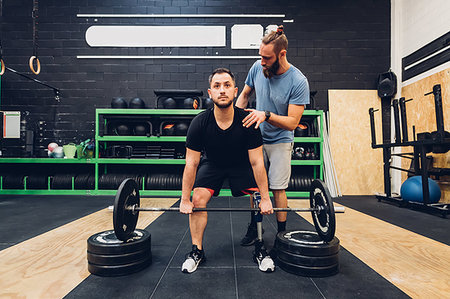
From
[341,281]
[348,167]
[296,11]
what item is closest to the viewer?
[341,281]

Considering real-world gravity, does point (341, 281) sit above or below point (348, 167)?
below

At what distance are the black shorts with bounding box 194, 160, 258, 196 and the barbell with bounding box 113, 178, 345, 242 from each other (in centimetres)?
20

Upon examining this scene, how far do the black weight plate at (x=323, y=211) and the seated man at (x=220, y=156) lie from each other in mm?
327

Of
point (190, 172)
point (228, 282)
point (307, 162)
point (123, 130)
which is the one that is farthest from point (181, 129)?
point (228, 282)

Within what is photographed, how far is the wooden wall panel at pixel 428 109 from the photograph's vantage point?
11.6 feet

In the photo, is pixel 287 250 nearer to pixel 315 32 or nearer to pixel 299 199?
pixel 299 199

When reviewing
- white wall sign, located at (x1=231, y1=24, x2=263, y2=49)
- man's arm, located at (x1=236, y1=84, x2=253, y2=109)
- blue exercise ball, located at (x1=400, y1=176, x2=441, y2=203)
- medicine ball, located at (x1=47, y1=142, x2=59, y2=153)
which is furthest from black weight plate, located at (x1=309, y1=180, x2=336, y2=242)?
medicine ball, located at (x1=47, y1=142, x2=59, y2=153)

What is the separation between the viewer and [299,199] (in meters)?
4.11

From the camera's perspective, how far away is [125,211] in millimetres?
1531

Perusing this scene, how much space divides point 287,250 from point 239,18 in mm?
4514

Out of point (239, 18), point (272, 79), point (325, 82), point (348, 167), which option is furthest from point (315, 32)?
point (272, 79)

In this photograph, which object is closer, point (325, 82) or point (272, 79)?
point (272, 79)

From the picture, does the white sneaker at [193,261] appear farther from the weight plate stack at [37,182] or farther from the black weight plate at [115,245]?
the weight plate stack at [37,182]

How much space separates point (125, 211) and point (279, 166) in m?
1.08
